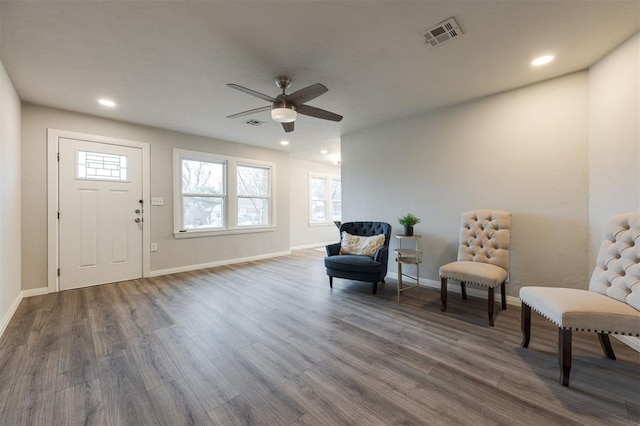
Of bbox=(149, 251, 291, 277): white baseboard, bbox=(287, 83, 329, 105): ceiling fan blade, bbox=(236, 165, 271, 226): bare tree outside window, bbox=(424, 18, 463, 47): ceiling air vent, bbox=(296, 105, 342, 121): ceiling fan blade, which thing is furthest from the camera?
bbox=(236, 165, 271, 226): bare tree outside window

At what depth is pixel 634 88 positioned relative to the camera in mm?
2072

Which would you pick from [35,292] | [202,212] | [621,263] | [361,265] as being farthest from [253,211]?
[621,263]

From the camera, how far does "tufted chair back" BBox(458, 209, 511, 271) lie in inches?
108

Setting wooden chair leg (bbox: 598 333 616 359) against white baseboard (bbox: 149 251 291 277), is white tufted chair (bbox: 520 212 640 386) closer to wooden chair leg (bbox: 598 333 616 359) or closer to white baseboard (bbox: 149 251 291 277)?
wooden chair leg (bbox: 598 333 616 359)

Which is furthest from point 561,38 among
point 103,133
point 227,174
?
point 103,133

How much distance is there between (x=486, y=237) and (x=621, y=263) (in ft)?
Answer: 3.75

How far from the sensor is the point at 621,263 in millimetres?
1780

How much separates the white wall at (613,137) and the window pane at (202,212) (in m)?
5.36

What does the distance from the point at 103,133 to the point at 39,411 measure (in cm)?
371

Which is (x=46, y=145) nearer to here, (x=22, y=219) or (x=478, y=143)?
(x=22, y=219)

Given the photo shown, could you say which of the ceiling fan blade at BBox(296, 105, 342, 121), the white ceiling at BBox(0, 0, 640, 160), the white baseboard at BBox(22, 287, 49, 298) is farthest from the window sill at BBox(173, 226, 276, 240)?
the ceiling fan blade at BBox(296, 105, 342, 121)

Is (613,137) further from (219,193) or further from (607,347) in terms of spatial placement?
(219,193)

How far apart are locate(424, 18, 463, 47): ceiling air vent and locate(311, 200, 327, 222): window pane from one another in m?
5.55

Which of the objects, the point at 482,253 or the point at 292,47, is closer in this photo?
the point at 292,47
